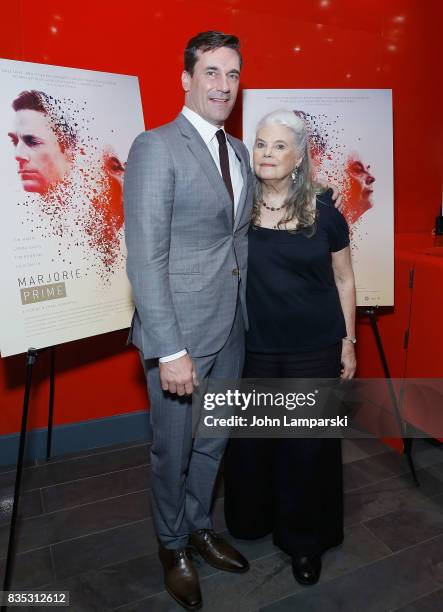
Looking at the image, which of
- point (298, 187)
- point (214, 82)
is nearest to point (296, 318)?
point (298, 187)

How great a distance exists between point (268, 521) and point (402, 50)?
8.49ft

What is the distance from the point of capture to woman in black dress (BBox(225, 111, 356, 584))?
1700 mm

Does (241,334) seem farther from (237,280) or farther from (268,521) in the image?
(268,521)

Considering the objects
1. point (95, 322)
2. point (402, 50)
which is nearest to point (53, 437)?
point (95, 322)

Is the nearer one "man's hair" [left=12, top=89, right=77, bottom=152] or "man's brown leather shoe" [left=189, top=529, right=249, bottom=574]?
"man's hair" [left=12, top=89, right=77, bottom=152]

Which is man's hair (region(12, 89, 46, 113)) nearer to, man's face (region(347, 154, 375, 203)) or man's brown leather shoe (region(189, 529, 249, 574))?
man's face (region(347, 154, 375, 203))

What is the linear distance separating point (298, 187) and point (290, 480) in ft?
3.43

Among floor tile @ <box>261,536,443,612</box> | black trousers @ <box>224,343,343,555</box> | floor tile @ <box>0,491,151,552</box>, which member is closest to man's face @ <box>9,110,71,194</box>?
black trousers @ <box>224,343,343,555</box>

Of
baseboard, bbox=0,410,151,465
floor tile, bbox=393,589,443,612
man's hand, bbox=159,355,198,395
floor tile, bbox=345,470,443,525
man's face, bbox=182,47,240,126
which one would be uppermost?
man's face, bbox=182,47,240,126

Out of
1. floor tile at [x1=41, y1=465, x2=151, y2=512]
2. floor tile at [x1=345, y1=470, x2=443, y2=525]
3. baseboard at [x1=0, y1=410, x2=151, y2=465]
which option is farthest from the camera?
baseboard at [x1=0, y1=410, x2=151, y2=465]

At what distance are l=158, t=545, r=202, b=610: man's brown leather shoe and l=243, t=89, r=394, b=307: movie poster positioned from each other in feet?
4.58

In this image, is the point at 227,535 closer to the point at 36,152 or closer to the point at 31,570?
the point at 31,570

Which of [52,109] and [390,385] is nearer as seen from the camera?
[52,109]

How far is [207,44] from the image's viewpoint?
62.8 inches
